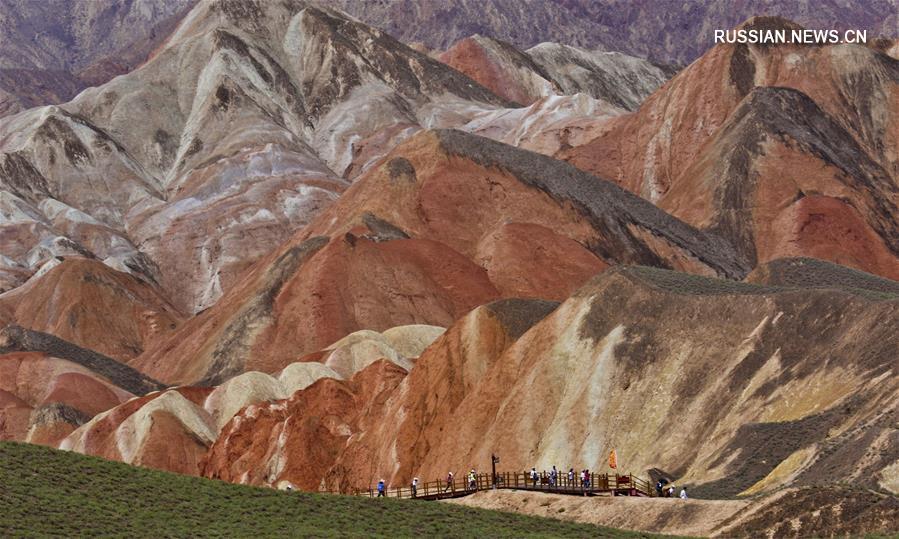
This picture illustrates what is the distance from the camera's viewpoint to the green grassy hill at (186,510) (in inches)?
1903

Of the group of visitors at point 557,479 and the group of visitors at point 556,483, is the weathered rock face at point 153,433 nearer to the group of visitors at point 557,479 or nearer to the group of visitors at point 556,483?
the group of visitors at point 556,483

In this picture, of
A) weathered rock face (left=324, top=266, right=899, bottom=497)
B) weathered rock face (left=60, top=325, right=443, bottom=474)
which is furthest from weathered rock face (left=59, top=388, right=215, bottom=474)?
weathered rock face (left=324, top=266, right=899, bottom=497)

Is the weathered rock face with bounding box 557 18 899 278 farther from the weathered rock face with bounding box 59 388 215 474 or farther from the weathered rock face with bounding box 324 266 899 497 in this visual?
the weathered rock face with bounding box 324 266 899 497

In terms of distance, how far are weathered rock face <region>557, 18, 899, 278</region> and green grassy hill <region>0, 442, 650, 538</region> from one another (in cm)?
Answer: 10198

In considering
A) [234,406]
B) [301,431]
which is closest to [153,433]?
[234,406]

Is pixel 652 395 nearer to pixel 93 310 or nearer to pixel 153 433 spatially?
pixel 153 433

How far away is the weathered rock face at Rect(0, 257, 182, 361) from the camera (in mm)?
174000

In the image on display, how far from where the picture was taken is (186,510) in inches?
2062

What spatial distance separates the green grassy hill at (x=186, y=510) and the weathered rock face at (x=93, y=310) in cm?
11533

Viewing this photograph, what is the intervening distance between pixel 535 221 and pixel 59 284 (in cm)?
5612

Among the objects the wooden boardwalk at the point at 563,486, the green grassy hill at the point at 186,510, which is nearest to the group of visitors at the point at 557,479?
the wooden boardwalk at the point at 563,486

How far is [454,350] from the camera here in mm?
97938

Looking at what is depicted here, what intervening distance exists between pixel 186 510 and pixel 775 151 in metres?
126

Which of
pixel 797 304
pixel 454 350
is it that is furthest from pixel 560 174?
pixel 797 304
